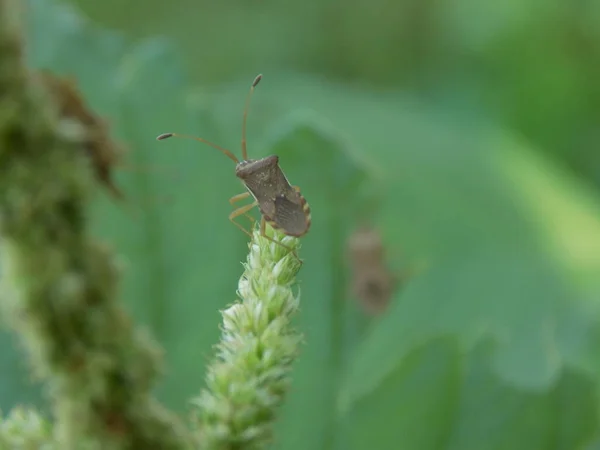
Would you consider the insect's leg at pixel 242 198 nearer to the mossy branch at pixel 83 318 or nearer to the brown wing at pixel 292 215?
the brown wing at pixel 292 215

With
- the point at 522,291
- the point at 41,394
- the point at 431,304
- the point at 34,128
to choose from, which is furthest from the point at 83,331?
the point at 522,291

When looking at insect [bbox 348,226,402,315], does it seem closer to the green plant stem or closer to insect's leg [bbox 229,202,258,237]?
insect's leg [bbox 229,202,258,237]

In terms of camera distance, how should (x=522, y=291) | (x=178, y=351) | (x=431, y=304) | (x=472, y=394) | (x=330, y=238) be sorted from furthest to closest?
1. (x=522, y=291)
2. (x=431, y=304)
3. (x=330, y=238)
4. (x=178, y=351)
5. (x=472, y=394)

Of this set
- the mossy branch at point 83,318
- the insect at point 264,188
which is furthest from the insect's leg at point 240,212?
the mossy branch at point 83,318

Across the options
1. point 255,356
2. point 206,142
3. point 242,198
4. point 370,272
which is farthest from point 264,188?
point 255,356

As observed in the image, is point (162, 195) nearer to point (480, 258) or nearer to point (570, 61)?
point (480, 258)

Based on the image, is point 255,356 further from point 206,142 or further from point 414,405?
point 206,142
